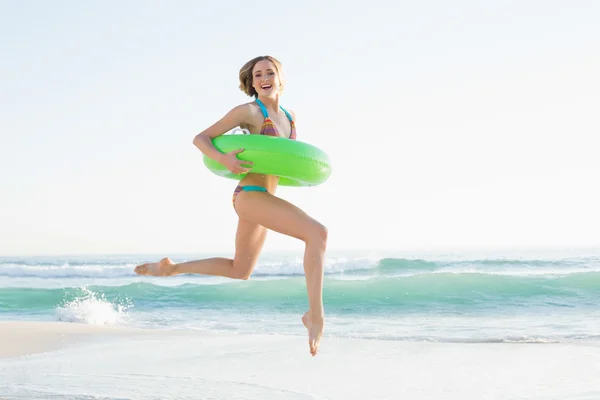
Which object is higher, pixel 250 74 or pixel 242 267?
pixel 250 74

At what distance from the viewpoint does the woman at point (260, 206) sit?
389cm

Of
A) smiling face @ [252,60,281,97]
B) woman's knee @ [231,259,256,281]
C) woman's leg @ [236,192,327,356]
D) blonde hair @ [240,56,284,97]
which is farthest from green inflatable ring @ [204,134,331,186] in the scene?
woman's knee @ [231,259,256,281]

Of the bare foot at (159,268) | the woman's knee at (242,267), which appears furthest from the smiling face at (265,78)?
the bare foot at (159,268)

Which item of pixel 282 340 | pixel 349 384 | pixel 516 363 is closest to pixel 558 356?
pixel 516 363

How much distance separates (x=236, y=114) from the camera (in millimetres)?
4156

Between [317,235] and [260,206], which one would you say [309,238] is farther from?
[260,206]

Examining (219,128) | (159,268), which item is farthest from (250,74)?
(159,268)

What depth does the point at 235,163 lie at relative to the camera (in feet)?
13.1

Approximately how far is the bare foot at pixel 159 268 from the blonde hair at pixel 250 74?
127 cm

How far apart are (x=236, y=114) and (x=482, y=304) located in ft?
33.6

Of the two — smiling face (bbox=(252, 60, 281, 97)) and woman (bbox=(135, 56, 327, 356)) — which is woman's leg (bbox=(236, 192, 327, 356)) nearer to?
woman (bbox=(135, 56, 327, 356))

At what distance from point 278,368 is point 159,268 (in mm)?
1777

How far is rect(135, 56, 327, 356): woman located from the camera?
3.89 metres

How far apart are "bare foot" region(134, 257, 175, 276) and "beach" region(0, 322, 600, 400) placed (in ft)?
3.01
